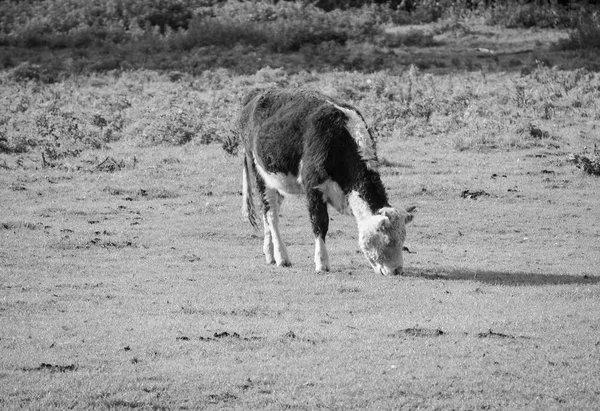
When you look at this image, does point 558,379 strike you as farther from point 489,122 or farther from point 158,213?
point 489,122

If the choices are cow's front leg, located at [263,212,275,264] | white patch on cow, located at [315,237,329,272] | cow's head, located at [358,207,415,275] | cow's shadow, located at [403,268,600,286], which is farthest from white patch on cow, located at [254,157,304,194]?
cow's shadow, located at [403,268,600,286]

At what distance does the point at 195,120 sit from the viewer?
26469 millimetres

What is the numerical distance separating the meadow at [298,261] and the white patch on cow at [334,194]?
950 mm

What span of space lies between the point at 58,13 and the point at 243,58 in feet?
42.7

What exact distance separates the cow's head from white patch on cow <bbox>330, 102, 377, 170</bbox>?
28.8 inches

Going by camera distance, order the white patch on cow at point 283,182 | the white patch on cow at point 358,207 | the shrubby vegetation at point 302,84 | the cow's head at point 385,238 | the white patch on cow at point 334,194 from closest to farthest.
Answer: the cow's head at point 385,238
the white patch on cow at point 358,207
the white patch on cow at point 334,194
the white patch on cow at point 283,182
the shrubby vegetation at point 302,84

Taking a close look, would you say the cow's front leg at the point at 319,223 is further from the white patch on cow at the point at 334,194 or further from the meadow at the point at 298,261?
the meadow at the point at 298,261

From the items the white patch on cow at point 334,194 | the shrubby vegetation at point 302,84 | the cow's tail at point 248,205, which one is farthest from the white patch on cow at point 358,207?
the shrubby vegetation at point 302,84

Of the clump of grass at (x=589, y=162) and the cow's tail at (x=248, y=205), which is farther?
the clump of grass at (x=589, y=162)

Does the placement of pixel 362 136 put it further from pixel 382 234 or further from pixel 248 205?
pixel 248 205

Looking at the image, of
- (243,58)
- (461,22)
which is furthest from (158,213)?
(461,22)

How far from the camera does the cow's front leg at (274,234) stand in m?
14.3

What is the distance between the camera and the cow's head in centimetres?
1273

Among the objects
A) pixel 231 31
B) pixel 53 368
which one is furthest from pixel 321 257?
pixel 231 31
